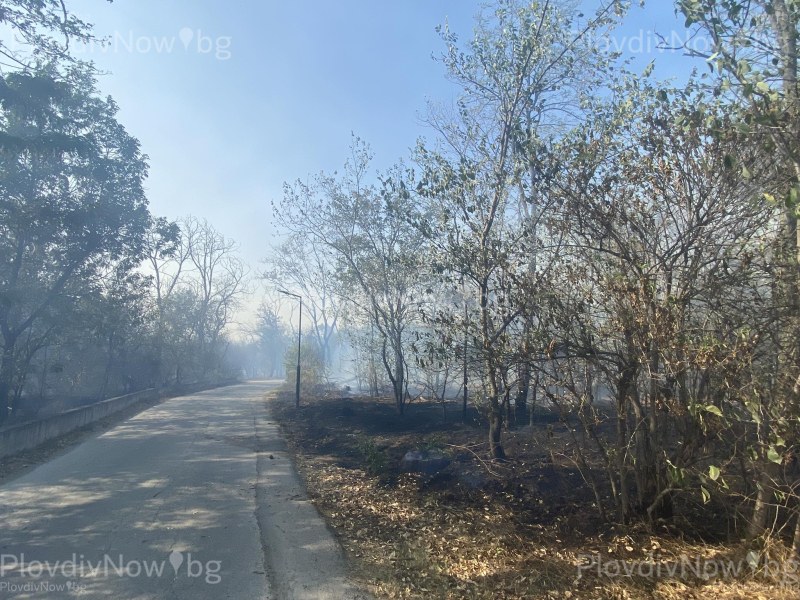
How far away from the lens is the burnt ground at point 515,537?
479 cm

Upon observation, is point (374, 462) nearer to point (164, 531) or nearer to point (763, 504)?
point (164, 531)

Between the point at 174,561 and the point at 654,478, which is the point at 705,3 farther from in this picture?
the point at 174,561

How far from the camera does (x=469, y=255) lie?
9023mm

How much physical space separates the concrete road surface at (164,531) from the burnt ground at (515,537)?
1.92 feet

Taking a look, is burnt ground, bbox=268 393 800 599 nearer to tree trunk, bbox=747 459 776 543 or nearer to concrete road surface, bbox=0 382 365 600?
tree trunk, bbox=747 459 776 543

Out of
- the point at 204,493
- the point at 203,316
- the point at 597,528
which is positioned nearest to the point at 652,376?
the point at 597,528

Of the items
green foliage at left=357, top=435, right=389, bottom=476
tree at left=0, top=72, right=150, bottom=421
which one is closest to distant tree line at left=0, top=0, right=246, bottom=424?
tree at left=0, top=72, right=150, bottom=421

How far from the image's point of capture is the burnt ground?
479 cm

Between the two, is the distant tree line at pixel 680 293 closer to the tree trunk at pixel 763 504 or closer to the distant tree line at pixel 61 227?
the tree trunk at pixel 763 504

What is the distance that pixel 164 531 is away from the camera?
669 cm

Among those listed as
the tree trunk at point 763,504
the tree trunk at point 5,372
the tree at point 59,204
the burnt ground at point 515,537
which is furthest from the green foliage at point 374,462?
the tree trunk at point 5,372

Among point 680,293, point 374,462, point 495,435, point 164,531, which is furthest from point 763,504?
point 374,462

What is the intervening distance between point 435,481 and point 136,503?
4.60 metres

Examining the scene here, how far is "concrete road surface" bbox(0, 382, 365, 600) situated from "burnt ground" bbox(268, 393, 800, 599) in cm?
59
